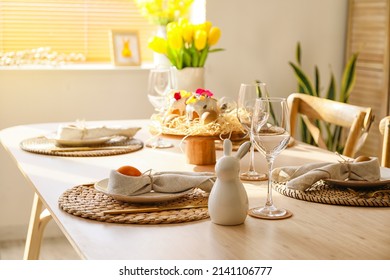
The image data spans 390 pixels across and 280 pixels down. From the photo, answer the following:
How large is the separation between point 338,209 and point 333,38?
8.04ft

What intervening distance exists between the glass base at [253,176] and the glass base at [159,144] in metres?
0.44

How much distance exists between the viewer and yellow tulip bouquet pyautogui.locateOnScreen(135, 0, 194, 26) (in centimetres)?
335

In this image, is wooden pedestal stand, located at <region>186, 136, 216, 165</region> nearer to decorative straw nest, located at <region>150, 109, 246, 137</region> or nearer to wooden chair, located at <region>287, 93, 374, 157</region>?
decorative straw nest, located at <region>150, 109, 246, 137</region>

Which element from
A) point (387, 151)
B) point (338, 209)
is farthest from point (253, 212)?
point (387, 151)

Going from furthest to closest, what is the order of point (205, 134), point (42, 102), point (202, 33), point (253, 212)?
1. point (42, 102)
2. point (202, 33)
3. point (205, 134)
4. point (253, 212)

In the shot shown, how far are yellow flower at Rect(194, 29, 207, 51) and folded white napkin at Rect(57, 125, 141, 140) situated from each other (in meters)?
0.61

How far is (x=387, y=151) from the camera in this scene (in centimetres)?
196

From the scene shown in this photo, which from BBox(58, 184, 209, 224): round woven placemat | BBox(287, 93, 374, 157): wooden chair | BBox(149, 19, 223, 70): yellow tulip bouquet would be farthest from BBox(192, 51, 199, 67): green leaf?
BBox(58, 184, 209, 224): round woven placemat

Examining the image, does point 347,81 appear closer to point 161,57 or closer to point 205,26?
point 161,57

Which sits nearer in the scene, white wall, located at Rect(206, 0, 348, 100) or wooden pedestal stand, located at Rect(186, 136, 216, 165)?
wooden pedestal stand, located at Rect(186, 136, 216, 165)

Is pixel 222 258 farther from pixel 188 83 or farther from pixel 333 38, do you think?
pixel 333 38

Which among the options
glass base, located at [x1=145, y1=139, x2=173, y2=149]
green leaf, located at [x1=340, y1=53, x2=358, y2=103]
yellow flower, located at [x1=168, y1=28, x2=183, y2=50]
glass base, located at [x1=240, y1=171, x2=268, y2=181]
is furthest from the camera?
green leaf, located at [x1=340, y1=53, x2=358, y2=103]

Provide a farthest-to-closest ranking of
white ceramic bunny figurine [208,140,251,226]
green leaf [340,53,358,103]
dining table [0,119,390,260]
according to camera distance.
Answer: green leaf [340,53,358,103], white ceramic bunny figurine [208,140,251,226], dining table [0,119,390,260]

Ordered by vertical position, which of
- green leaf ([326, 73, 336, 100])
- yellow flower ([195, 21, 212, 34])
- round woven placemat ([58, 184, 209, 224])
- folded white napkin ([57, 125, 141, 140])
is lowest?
green leaf ([326, 73, 336, 100])
